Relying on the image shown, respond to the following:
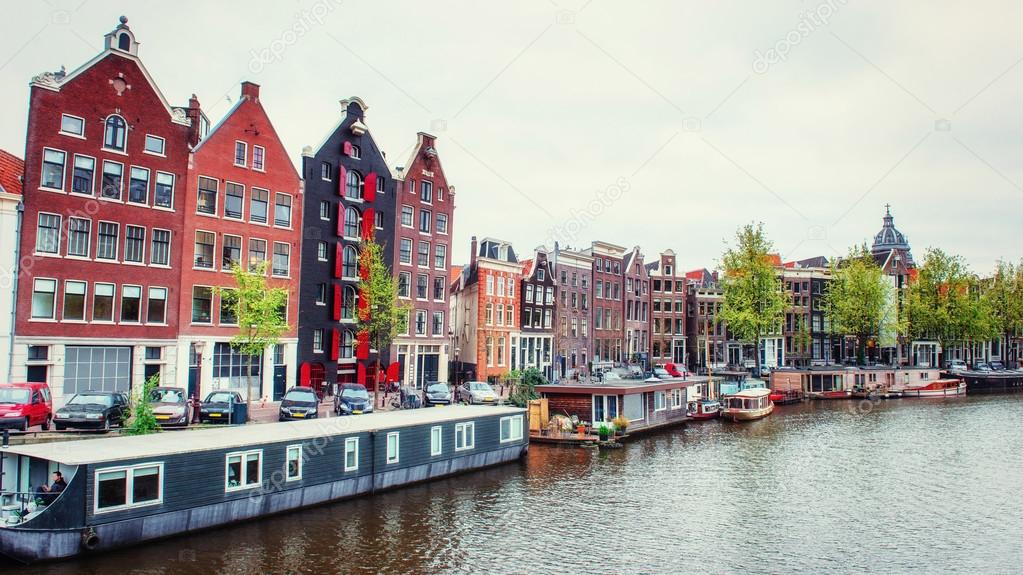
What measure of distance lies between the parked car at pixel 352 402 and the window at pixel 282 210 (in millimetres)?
15762

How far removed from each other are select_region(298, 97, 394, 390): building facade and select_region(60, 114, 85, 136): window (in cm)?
1551

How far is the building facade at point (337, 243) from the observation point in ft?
173

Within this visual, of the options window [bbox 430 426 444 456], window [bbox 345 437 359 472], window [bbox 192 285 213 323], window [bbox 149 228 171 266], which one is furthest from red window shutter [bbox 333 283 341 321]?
window [bbox 345 437 359 472]

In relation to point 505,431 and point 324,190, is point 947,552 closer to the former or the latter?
point 505,431

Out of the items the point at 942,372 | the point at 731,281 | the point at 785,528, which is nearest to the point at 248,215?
the point at 785,528

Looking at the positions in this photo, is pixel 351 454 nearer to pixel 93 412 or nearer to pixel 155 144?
pixel 93 412

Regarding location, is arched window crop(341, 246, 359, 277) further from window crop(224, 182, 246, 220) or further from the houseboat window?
the houseboat window

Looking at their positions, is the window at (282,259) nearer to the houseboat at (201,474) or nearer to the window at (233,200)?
the window at (233,200)

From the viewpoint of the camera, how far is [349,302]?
5541cm

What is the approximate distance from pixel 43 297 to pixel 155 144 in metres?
11.7

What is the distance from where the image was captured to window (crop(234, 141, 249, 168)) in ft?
158

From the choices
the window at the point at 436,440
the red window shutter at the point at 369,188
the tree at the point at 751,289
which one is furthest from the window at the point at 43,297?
the tree at the point at 751,289

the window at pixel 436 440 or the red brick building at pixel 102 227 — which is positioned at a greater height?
the red brick building at pixel 102 227

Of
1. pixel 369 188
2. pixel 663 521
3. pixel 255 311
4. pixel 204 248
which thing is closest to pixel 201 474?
pixel 255 311
